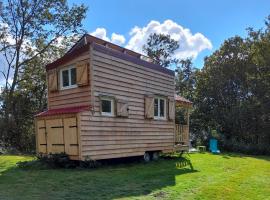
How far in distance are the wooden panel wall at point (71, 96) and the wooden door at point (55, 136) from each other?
3.17ft

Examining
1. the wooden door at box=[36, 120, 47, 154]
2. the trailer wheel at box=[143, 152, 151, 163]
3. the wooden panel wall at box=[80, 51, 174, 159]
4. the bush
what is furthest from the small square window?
the trailer wheel at box=[143, 152, 151, 163]

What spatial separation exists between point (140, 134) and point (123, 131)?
1.14 m

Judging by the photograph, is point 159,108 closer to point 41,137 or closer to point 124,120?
point 124,120

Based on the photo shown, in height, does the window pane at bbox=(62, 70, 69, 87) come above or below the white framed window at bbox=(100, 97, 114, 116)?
above

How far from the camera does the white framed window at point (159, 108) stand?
49.1 ft

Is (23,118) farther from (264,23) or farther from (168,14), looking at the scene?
(264,23)

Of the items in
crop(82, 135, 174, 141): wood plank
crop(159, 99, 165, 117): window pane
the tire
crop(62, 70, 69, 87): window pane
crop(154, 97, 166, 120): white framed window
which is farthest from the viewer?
crop(159, 99, 165, 117): window pane

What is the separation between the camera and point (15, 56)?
23.8 m

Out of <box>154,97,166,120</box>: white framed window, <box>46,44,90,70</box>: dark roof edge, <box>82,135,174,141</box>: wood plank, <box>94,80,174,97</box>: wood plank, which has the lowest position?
<box>82,135,174,141</box>: wood plank

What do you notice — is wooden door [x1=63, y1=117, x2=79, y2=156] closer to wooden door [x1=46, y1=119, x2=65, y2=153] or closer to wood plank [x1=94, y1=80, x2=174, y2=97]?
wooden door [x1=46, y1=119, x2=65, y2=153]

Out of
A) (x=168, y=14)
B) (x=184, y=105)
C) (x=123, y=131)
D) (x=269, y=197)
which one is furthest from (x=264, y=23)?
(x=269, y=197)

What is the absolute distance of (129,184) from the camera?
337 inches

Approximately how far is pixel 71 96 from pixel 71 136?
5.93 ft

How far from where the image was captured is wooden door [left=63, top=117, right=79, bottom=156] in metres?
11.0
